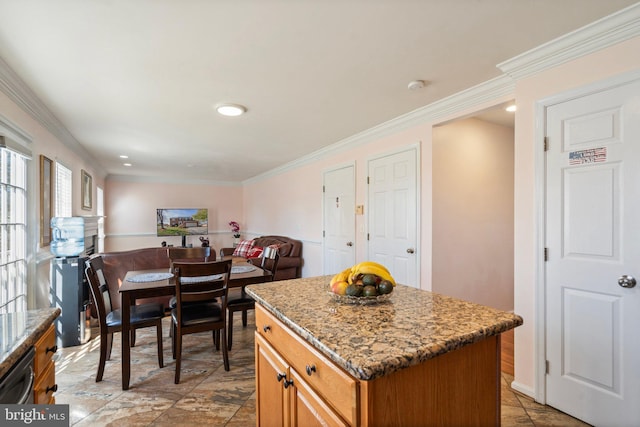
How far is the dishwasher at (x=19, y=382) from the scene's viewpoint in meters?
0.94

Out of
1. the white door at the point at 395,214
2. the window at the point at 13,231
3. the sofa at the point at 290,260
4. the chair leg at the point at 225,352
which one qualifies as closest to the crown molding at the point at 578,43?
the white door at the point at 395,214

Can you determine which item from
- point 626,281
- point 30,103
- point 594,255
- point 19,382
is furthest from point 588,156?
point 30,103

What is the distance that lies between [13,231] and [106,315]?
108 cm

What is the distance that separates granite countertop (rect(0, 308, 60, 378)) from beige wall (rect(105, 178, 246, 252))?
7.40m

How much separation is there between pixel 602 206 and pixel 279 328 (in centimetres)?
196

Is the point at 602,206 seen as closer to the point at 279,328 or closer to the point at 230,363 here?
the point at 279,328

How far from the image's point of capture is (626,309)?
1.71m

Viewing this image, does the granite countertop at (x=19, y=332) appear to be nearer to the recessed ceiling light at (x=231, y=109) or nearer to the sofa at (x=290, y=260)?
the recessed ceiling light at (x=231, y=109)

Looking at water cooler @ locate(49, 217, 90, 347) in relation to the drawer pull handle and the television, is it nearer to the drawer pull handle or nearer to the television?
the drawer pull handle

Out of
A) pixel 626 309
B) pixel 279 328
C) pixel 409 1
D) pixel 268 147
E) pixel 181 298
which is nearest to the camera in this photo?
pixel 279 328

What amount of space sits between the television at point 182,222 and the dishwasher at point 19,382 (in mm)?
7397

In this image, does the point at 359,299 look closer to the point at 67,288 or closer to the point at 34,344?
the point at 34,344

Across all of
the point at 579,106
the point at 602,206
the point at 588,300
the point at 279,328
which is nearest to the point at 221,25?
the point at 279,328

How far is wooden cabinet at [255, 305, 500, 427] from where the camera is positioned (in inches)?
33.2
